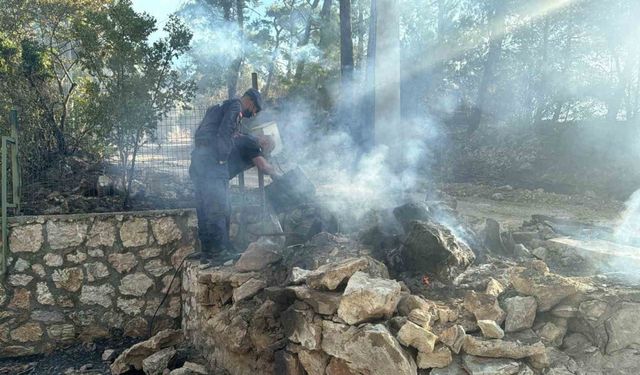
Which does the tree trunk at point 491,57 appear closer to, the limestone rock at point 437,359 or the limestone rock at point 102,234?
the limestone rock at point 102,234

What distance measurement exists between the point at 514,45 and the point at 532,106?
214cm

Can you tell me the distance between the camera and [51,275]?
196 inches

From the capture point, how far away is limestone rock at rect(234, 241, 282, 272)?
414 centimetres

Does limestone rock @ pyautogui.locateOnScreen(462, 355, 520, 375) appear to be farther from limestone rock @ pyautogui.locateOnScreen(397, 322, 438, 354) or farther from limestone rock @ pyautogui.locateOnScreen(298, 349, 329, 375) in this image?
limestone rock @ pyautogui.locateOnScreen(298, 349, 329, 375)

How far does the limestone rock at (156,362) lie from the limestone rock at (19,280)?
1.82m

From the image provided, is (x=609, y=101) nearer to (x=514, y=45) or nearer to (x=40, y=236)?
(x=514, y=45)

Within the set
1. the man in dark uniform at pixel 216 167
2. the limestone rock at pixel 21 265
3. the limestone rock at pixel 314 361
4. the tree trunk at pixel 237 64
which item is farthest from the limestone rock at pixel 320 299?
the tree trunk at pixel 237 64

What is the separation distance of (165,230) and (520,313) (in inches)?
154

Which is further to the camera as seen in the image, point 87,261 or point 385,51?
point 385,51

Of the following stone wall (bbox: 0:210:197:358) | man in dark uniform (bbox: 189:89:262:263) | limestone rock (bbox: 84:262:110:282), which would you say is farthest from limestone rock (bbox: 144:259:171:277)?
man in dark uniform (bbox: 189:89:262:263)

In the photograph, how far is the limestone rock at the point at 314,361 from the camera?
309cm

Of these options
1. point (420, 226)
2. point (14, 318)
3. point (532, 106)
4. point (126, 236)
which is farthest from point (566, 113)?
point (14, 318)

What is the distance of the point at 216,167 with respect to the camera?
183 inches

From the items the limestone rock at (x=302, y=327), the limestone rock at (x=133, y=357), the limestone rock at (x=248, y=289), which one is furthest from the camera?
the limestone rock at (x=133, y=357)
